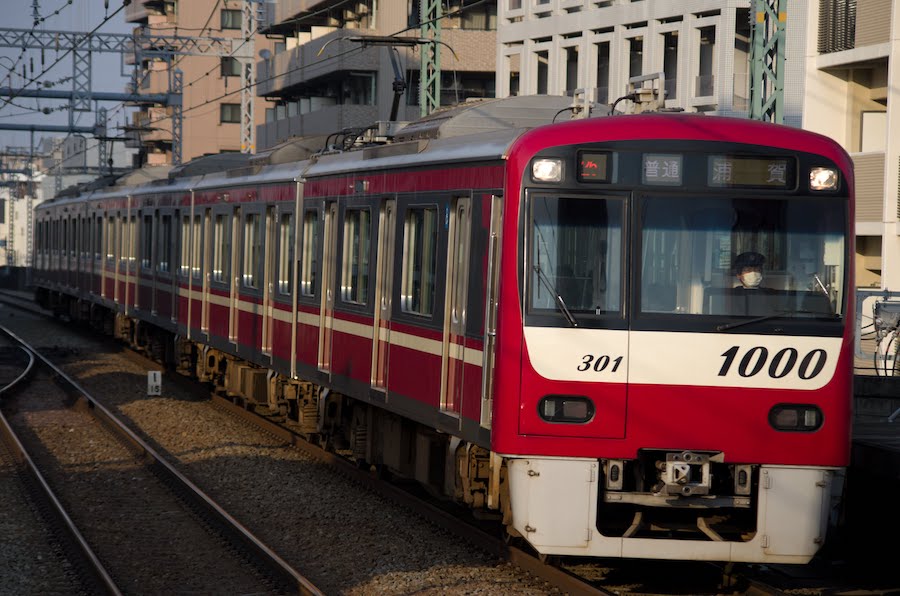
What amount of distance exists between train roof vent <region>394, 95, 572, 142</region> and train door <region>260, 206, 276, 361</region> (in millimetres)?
3852

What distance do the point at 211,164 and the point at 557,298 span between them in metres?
13.9

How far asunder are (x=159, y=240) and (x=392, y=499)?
1139 centimetres

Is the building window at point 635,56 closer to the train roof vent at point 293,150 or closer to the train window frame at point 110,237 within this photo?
the train window frame at point 110,237

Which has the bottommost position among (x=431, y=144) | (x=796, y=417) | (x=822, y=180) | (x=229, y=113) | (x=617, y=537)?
(x=617, y=537)

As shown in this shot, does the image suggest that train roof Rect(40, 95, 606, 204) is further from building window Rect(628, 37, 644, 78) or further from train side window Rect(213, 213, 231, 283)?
building window Rect(628, 37, 644, 78)

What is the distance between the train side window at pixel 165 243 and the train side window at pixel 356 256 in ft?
30.6

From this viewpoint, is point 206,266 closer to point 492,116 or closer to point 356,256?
point 356,256

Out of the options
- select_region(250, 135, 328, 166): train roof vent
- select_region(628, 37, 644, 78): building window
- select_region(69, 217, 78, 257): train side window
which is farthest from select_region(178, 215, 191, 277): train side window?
select_region(628, 37, 644, 78): building window

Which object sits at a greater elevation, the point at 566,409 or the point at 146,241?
the point at 146,241

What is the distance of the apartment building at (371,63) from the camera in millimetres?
46125

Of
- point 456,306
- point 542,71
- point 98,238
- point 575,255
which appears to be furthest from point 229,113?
point 575,255

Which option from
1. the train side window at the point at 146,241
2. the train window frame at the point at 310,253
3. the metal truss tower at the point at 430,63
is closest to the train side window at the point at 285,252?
the train window frame at the point at 310,253

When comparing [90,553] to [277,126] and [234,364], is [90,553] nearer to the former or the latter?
[234,364]

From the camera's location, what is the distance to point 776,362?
8.31m
